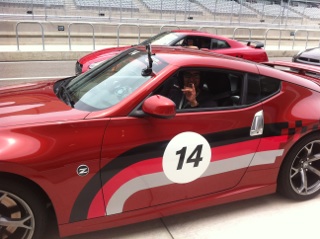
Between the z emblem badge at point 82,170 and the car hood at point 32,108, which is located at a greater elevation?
the car hood at point 32,108

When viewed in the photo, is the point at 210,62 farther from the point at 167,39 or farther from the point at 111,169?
the point at 167,39

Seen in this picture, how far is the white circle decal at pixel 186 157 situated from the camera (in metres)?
2.71

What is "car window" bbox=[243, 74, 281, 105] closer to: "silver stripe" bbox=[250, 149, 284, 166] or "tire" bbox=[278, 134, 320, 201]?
"silver stripe" bbox=[250, 149, 284, 166]

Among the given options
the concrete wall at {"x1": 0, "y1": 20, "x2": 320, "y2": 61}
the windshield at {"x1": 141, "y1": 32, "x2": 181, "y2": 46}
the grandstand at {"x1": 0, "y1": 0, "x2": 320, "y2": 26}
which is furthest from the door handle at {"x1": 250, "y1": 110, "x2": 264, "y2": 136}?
the grandstand at {"x1": 0, "y1": 0, "x2": 320, "y2": 26}

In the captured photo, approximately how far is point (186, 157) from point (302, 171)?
137cm

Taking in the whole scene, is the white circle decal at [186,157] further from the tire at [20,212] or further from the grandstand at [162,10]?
the grandstand at [162,10]

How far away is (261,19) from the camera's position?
2756cm

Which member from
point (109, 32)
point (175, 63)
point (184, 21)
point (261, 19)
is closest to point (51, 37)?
point (109, 32)

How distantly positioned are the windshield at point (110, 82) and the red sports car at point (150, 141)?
0.01 m

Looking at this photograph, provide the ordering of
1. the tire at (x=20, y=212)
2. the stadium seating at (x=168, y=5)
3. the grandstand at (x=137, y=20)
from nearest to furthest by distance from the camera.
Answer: the tire at (x=20, y=212) → the grandstand at (x=137, y=20) → the stadium seating at (x=168, y=5)

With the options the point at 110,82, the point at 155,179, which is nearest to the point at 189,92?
the point at 110,82

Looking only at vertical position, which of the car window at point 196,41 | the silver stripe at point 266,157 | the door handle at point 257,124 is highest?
the car window at point 196,41

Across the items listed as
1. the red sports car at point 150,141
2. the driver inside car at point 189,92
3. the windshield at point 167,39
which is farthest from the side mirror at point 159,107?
the windshield at point 167,39

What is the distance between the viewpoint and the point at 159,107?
249 cm
